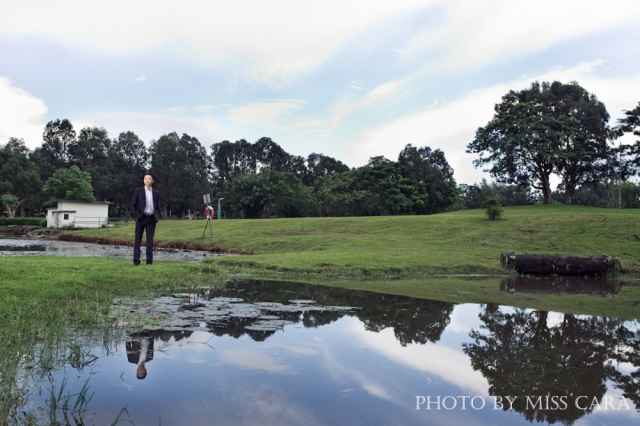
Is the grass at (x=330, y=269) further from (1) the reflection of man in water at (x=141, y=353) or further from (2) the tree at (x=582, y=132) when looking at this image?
(2) the tree at (x=582, y=132)

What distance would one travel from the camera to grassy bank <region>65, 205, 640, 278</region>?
49.6 feet

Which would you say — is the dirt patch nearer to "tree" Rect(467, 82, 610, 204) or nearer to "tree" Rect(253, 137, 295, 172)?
"tree" Rect(467, 82, 610, 204)

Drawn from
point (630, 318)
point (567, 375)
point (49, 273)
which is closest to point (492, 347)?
point (567, 375)

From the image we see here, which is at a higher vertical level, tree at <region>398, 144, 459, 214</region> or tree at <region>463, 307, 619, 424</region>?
tree at <region>398, 144, 459, 214</region>

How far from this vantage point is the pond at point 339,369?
373 cm

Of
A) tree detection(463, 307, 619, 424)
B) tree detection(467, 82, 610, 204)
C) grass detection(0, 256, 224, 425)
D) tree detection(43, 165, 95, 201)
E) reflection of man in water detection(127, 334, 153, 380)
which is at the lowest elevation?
tree detection(463, 307, 619, 424)

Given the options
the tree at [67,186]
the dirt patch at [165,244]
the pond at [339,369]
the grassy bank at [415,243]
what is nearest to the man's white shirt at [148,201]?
the grassy bank at [415,243]

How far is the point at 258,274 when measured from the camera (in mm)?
13461

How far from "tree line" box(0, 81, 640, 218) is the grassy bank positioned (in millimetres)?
24490

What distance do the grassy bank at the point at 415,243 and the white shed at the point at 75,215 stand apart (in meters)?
21.8

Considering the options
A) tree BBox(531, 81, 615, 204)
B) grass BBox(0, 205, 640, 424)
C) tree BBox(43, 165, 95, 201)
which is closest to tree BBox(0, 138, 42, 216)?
tree BBox(43, 165, 95, 201)

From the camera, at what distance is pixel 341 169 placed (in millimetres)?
99312

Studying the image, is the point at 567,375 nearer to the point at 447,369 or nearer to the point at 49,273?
the point at 447,369

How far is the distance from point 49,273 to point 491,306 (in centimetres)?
891
